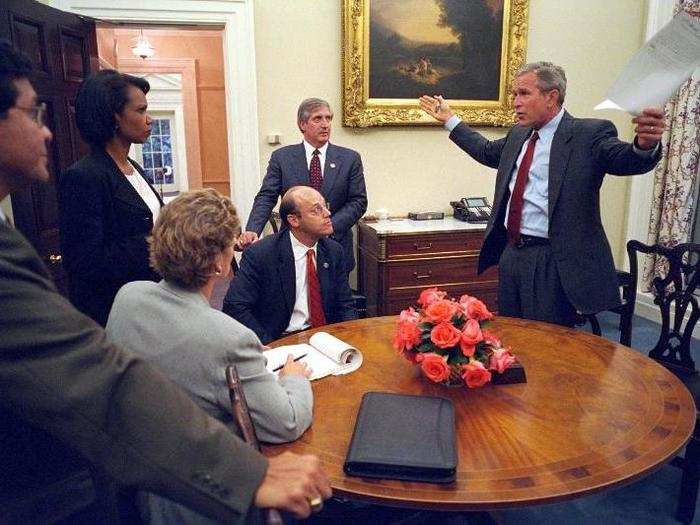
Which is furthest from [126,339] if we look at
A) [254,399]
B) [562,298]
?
[562,298]

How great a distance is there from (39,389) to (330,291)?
73.8 inches

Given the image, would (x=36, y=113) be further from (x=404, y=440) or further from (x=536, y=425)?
(x=536, y=425)

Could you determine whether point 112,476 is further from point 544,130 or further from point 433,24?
point 433,24

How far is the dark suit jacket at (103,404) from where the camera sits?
28.1 inches

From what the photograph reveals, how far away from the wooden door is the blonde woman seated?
69.5 inches

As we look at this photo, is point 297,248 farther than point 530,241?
No

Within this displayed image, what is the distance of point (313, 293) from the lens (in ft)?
8.25

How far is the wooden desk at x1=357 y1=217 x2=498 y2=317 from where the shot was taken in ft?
13.6

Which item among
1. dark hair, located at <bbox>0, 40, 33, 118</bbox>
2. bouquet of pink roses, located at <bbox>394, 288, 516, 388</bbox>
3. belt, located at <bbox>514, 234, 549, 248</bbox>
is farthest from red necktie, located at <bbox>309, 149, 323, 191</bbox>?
dark hair, located at <bbox>0, 40, 33, 118</bbox>

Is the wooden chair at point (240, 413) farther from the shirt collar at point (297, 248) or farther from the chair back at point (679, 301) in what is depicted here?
the chair back at point (679, 301)

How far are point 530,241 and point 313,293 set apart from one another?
114 cm

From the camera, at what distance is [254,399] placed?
1.25 meters

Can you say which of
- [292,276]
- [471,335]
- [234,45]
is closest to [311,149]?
[234,45]

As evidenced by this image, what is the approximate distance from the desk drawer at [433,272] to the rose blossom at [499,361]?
2538mm
